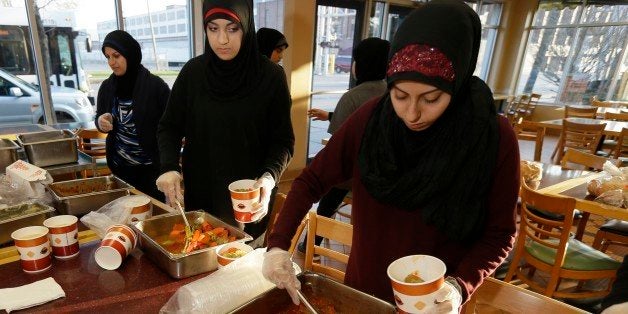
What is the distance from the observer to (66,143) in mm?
1994

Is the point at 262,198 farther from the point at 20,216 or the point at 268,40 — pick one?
the point at 268,40

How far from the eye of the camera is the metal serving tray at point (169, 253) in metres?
1.08

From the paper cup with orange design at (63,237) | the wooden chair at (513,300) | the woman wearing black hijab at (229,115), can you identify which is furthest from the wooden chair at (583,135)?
the paper cup with orange design at (63,237)

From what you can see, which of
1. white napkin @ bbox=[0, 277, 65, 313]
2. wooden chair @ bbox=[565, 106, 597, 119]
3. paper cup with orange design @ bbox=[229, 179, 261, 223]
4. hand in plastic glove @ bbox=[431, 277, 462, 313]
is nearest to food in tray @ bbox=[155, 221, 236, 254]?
paper cup with orange design @ bbox=[229, 179, 261, 223]

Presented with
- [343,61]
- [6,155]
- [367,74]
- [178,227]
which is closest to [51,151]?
[6,155]

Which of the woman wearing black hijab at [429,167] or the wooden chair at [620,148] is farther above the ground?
the woman wearing black hijab at [429,167]

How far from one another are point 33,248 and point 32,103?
3238 millimetres

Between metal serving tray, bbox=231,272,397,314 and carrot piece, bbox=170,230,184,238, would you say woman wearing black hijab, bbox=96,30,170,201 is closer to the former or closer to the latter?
carrot piece, bbox=170,230,184,238

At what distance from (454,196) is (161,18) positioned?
4005 mm

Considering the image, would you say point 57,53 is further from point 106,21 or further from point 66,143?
point 66,143

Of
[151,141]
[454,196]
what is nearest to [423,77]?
[454,196]

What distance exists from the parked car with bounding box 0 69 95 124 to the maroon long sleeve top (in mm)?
3614

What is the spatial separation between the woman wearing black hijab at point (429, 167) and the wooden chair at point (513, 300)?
221 millimetres

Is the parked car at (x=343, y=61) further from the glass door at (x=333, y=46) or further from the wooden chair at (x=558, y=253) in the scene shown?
the wooden chair at (x=558, y=253)
